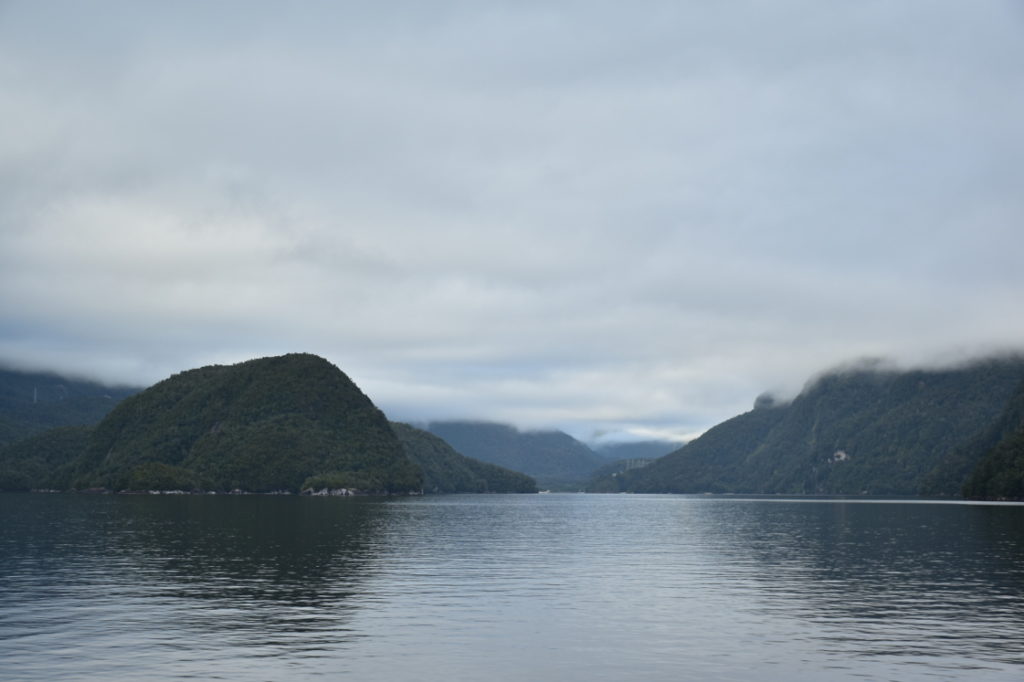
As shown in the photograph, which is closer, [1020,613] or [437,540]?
[1020,613]

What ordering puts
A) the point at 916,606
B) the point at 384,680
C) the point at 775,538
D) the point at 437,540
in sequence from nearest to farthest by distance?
the point at 384,680, the point at 916,606, the point at 437,540, the point at 775,538

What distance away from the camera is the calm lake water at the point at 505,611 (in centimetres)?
4419

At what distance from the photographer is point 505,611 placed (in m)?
60.8

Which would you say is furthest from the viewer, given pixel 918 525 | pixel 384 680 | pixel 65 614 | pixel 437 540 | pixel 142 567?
pixel 918 525

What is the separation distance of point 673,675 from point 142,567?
5965 centimetres

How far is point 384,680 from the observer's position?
135ft

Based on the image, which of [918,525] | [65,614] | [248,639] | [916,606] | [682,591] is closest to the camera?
[248,639]

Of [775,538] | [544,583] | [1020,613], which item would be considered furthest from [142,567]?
[775,538]

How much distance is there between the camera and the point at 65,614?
188 feet

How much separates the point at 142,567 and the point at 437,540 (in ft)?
157

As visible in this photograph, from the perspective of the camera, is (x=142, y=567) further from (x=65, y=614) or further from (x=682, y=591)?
(x=682, y=591)

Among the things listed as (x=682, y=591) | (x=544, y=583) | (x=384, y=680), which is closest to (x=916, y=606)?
(x=682, y=591)

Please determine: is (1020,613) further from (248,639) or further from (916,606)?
(248,639)

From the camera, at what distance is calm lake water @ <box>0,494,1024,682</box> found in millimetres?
44188
